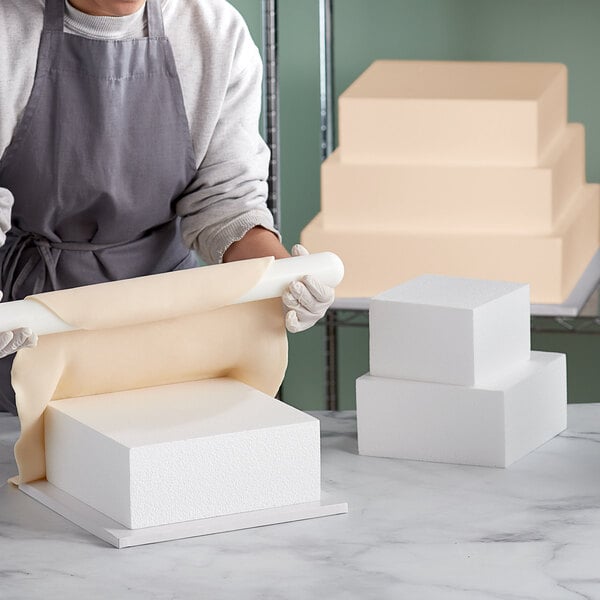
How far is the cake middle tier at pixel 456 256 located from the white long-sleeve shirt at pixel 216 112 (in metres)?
0.73

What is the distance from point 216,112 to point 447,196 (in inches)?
33.0

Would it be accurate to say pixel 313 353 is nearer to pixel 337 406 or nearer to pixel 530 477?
pixel 337 406

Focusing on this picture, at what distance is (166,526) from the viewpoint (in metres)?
1.05

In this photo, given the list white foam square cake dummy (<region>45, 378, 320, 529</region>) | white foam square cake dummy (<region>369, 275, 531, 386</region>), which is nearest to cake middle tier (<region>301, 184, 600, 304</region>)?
white foam square cake dummy (<region>369, 275, 531, 386</region>)

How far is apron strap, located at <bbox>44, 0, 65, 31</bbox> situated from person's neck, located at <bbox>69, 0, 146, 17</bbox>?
1 cm

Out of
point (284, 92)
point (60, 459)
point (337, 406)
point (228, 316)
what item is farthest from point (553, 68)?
point (60, 459)

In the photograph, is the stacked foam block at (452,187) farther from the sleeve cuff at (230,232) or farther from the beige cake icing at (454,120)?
the sleeve cuff at (230,232)

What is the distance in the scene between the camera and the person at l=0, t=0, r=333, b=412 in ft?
4.69

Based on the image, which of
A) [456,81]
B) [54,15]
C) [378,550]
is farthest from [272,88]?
[378,550]

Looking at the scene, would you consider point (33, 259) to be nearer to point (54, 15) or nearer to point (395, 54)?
point (54, 15)

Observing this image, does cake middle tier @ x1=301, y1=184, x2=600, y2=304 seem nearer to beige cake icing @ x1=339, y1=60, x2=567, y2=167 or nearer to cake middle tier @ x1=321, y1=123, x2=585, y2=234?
cake middle tier @ x1=321, y1=123, x2=585, y2=234

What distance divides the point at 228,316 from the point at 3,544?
0.30 metres

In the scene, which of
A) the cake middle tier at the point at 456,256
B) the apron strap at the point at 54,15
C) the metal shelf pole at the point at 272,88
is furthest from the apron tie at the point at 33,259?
the metal shelf pole at the point at 272,88

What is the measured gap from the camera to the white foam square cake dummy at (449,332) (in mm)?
1213
